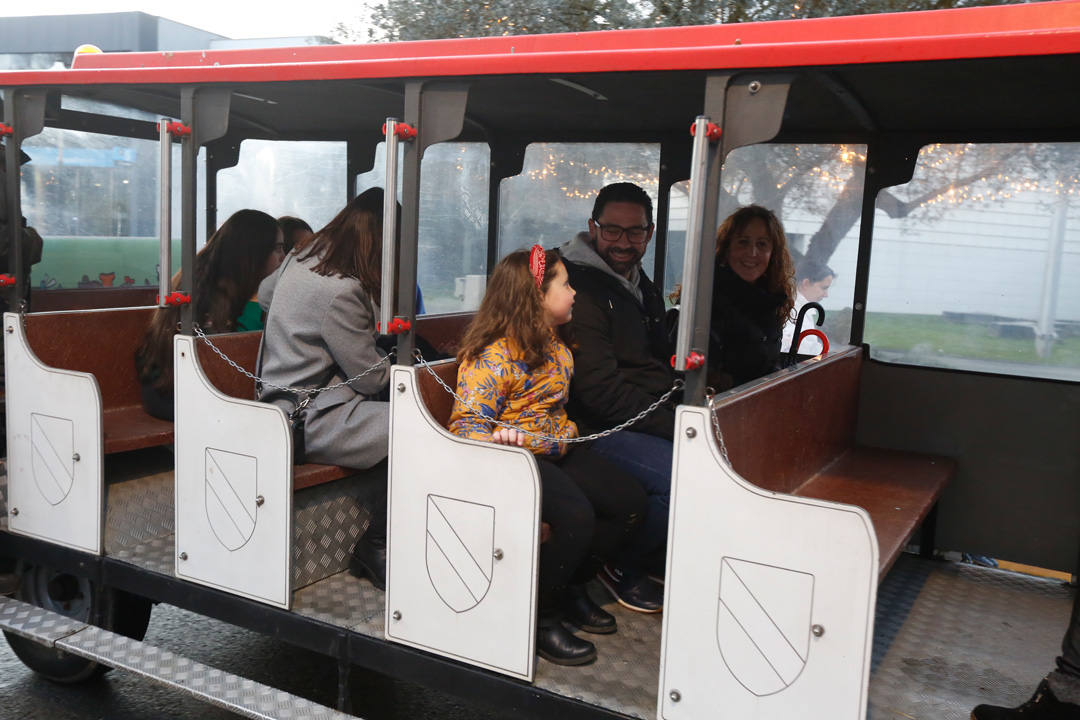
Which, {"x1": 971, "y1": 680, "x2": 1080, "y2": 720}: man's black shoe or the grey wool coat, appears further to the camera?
the grey wool coat

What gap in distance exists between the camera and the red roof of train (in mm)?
2139

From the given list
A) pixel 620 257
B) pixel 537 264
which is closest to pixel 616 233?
pixel 620 257

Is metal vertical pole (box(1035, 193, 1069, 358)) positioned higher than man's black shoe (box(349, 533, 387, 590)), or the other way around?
metal vertical pole (box(1035, 193, 1069, 358))

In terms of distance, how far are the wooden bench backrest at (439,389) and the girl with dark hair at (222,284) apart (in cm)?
146

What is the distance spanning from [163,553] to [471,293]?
8.19 feet

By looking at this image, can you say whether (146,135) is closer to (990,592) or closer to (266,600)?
(266,600)

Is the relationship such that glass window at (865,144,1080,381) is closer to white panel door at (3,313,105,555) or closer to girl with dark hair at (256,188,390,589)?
girl with dark hair at (256,188,390,589)

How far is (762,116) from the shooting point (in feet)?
7.85

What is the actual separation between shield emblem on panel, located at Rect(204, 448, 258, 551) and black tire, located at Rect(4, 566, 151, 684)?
78cm

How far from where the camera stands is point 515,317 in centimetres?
307

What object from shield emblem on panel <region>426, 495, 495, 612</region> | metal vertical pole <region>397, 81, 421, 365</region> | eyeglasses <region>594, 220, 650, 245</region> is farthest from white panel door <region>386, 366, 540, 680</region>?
eyeglasses <region>594, 220, 650, 245</region>

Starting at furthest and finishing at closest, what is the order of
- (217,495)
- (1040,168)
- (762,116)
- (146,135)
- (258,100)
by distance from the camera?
1. (146,135)
2. (258,100)
3. (1040,168)
4. (217,495)
5. (762,116)

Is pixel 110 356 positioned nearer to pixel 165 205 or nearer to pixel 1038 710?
pixel 165 205

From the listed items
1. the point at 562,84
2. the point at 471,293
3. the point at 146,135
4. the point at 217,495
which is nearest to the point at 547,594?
the point at 217,495
